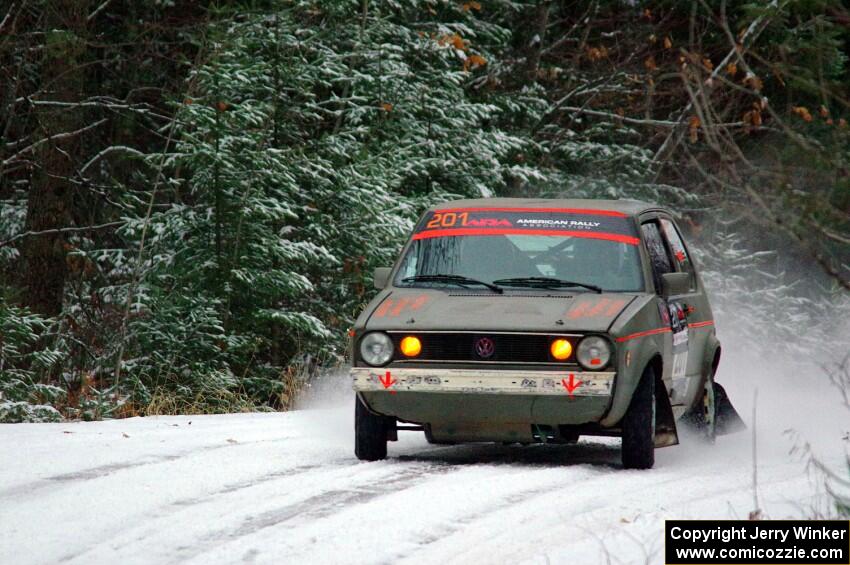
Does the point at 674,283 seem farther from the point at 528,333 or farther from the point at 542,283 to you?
the point at 528,333

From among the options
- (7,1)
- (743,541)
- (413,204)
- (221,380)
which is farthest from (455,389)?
(7,1)

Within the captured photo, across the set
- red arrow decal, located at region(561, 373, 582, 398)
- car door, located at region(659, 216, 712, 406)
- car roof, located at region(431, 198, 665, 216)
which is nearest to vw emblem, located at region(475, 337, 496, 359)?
red arrow decal, located at region(561, 373, 582, 398)

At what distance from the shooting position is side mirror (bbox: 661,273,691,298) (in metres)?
9.09

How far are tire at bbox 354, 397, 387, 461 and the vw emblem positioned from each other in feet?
2.92

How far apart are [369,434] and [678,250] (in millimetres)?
3069

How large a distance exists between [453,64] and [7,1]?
6.28 m

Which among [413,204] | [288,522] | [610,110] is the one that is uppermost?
[610,110]

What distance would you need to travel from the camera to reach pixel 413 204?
1719 centimetres

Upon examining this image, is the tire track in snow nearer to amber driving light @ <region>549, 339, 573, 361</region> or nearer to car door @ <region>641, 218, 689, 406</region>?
amber driving light @ <region>549, 339, 573, 361</region>

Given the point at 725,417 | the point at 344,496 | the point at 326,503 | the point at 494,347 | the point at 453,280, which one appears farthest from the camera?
the point at 725,417

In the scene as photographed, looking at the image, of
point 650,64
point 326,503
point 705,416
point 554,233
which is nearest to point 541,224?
point 554,233

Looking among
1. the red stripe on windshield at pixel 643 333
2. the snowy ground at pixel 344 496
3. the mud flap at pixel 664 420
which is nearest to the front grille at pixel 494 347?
the red stripe on windshield at pixel 643 333

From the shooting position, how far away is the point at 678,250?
1067cm

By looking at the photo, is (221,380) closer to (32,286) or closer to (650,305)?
(32,286)
